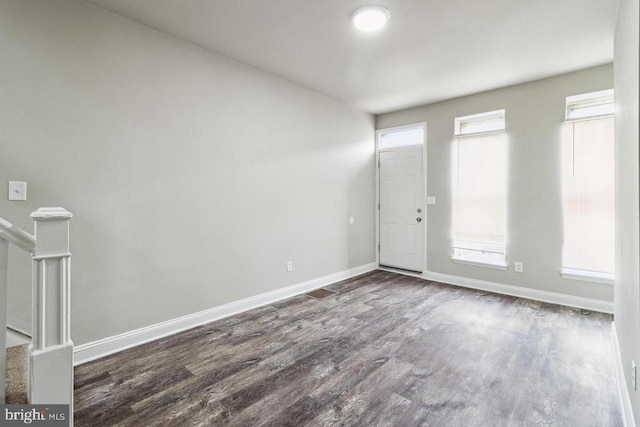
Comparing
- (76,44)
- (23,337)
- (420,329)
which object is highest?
(76,44)

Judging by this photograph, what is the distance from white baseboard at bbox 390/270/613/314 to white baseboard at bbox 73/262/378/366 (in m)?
1.78

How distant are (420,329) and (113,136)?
3.16 metres

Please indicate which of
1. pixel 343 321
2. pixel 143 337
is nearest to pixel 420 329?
pixel 343 321

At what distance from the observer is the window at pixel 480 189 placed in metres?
4.02

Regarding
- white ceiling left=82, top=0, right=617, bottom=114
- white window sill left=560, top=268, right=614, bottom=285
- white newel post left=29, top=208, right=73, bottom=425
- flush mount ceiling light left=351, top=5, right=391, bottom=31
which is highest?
white ceiling left=82, top=0, right=617, bottom=114

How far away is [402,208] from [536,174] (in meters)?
1.84

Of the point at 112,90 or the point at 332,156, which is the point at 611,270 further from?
the point at 112,90

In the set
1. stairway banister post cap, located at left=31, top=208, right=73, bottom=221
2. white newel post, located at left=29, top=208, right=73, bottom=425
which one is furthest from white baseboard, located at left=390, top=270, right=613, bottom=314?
stairway banister post cap, located at left=31, top=208, right=73, bottom=221

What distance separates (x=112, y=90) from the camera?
7.94 feet

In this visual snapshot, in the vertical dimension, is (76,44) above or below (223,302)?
above

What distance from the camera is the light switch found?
201 cm

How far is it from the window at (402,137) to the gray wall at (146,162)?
170 centimetres

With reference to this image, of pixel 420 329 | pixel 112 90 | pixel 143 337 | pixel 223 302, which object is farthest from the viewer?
pixel 223 302

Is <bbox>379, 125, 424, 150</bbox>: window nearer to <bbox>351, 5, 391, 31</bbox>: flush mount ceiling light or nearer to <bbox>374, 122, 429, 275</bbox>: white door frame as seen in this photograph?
<bbox>374, 122, 429, 275</bbox>: white door frame
